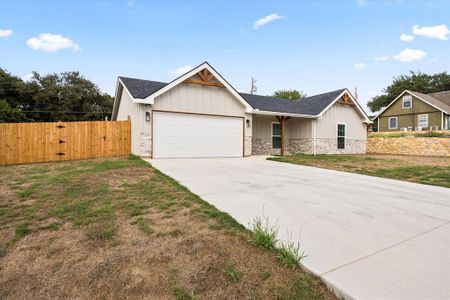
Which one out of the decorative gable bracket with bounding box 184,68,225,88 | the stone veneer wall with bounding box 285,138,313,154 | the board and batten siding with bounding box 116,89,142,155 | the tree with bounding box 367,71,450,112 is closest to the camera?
the board and batten siding with bounding box 116,89,142,155

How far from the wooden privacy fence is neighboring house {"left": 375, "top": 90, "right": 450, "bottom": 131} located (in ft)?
94.7

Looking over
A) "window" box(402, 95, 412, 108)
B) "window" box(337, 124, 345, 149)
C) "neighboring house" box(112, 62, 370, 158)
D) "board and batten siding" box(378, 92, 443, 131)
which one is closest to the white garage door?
"neighboring house" box(112, 62, 370, 158)

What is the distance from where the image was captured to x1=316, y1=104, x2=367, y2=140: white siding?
16.5 m

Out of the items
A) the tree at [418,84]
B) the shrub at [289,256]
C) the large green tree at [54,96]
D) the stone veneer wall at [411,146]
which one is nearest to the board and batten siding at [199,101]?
the shrub at [289,256]

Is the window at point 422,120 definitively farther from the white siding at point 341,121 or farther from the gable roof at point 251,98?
the gable roof at point 251,98

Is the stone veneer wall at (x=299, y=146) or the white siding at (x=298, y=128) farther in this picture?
the white siding at (x=298, y=128)

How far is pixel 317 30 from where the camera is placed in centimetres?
1410

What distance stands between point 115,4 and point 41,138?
23.8 ft

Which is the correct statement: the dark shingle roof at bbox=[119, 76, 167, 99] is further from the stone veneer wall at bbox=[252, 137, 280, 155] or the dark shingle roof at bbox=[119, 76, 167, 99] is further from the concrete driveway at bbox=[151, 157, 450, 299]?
the stone veneer wall at bbox=[252, 137, 280, 155]

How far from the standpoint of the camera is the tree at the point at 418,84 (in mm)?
36562

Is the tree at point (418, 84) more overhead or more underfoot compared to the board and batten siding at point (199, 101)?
more overhead

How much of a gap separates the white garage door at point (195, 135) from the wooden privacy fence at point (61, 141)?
2418 millimetres

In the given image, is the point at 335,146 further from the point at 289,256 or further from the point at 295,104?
the point at 289,256

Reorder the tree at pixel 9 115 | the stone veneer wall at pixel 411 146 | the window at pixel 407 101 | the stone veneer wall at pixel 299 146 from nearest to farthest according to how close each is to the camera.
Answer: the stone veneer wall at pixel 411 146 < the stone veneer wall at pixel 299 146 < the tree at pixel 9 115 < the window at pixel 407 101
